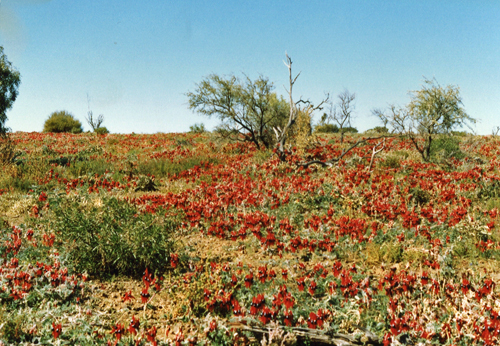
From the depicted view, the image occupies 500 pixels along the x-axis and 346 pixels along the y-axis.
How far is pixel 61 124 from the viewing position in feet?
133

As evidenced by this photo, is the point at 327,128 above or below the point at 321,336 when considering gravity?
above

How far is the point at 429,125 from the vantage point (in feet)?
56.3

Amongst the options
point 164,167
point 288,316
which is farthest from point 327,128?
point 288,316

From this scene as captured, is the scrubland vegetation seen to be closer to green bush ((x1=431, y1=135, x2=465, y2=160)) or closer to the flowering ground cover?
the flowering ground cover

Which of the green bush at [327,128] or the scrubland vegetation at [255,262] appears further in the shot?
the green bush at [327,128]

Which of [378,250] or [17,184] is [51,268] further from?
[17,184]

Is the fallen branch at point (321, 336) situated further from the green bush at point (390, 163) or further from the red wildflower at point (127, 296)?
the green bush at point (390, 163)

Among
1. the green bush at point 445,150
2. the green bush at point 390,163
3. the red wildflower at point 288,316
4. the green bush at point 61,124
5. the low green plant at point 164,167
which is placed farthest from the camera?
the green bush at point 61,124

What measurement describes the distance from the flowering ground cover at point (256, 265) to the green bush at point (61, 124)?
3482cm

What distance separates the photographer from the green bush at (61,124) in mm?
40469

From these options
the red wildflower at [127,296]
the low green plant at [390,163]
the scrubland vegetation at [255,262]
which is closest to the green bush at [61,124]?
the scrubland vegetation at [255,262]

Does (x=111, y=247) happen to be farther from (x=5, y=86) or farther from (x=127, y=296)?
(x=5, y=86)

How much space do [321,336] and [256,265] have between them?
7.26 ft

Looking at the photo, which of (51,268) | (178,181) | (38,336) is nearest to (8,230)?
(51,268)
